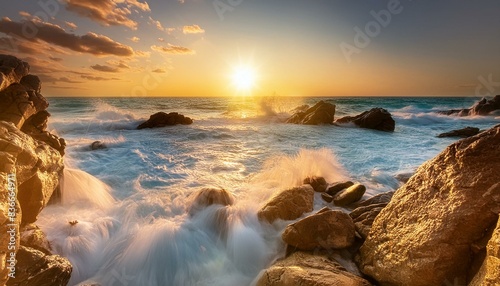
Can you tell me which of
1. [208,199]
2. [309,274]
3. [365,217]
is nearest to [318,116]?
[208,199]

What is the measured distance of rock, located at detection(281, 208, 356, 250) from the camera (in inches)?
165

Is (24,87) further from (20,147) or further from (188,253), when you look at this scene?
(188,253)

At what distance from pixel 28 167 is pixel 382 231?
530 cm

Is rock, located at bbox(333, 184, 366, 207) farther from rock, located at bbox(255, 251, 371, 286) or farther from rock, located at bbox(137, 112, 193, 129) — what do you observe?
rock, located at bbox(137, 112, 193, 129)

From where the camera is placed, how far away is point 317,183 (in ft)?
23.3

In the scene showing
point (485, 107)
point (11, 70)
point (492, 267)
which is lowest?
point (492, 267)

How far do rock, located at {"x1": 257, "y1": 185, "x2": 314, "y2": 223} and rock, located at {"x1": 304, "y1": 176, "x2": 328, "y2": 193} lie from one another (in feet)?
3.53

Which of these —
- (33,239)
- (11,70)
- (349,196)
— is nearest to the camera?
(33,239)

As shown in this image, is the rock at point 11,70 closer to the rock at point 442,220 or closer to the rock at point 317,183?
the rock at point 317,183

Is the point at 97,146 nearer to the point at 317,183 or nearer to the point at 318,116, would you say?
the point at 317,183

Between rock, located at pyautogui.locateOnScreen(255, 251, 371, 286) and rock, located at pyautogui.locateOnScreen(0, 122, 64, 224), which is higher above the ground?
rock, located at pyautogui.locateOnScreen(0, 122, 64, 224)

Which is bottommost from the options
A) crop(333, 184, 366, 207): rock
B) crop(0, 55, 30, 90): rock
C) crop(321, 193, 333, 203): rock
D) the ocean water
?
the ocean water

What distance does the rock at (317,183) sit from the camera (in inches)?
276

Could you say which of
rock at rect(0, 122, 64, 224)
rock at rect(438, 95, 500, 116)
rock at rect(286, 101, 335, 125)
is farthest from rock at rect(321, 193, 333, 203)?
rock at rect(438, 95, 500, 116)
